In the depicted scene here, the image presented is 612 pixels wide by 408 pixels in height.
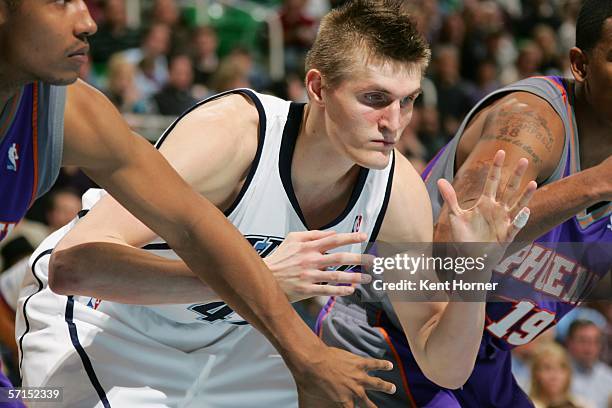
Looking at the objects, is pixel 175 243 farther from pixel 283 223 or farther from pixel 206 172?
pixel 283 223

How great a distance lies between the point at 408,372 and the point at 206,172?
1.25m

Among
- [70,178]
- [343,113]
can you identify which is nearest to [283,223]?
[343,113]

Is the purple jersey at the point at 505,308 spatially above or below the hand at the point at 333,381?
below

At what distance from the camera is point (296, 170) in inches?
126

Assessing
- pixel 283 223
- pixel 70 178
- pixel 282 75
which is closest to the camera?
pixel 283 223

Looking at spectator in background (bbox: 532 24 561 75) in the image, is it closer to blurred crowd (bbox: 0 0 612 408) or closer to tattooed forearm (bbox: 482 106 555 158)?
blurred crowd (bbox: 0 0 612 408)

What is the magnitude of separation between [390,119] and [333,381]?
92 cm

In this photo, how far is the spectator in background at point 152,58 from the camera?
28.5 feet

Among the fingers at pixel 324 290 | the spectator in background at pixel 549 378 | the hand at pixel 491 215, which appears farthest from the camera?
the spectator in background at pixel 549 378

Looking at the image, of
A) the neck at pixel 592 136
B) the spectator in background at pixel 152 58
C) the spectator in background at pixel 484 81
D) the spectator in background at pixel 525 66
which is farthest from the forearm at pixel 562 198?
the spectator in background at pixel 525 66

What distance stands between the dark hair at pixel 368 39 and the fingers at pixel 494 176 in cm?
43

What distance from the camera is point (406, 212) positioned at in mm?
3258

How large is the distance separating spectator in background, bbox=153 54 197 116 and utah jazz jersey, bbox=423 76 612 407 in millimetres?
4876

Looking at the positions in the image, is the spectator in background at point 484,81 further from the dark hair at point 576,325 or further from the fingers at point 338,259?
the fingers at point 338,259
